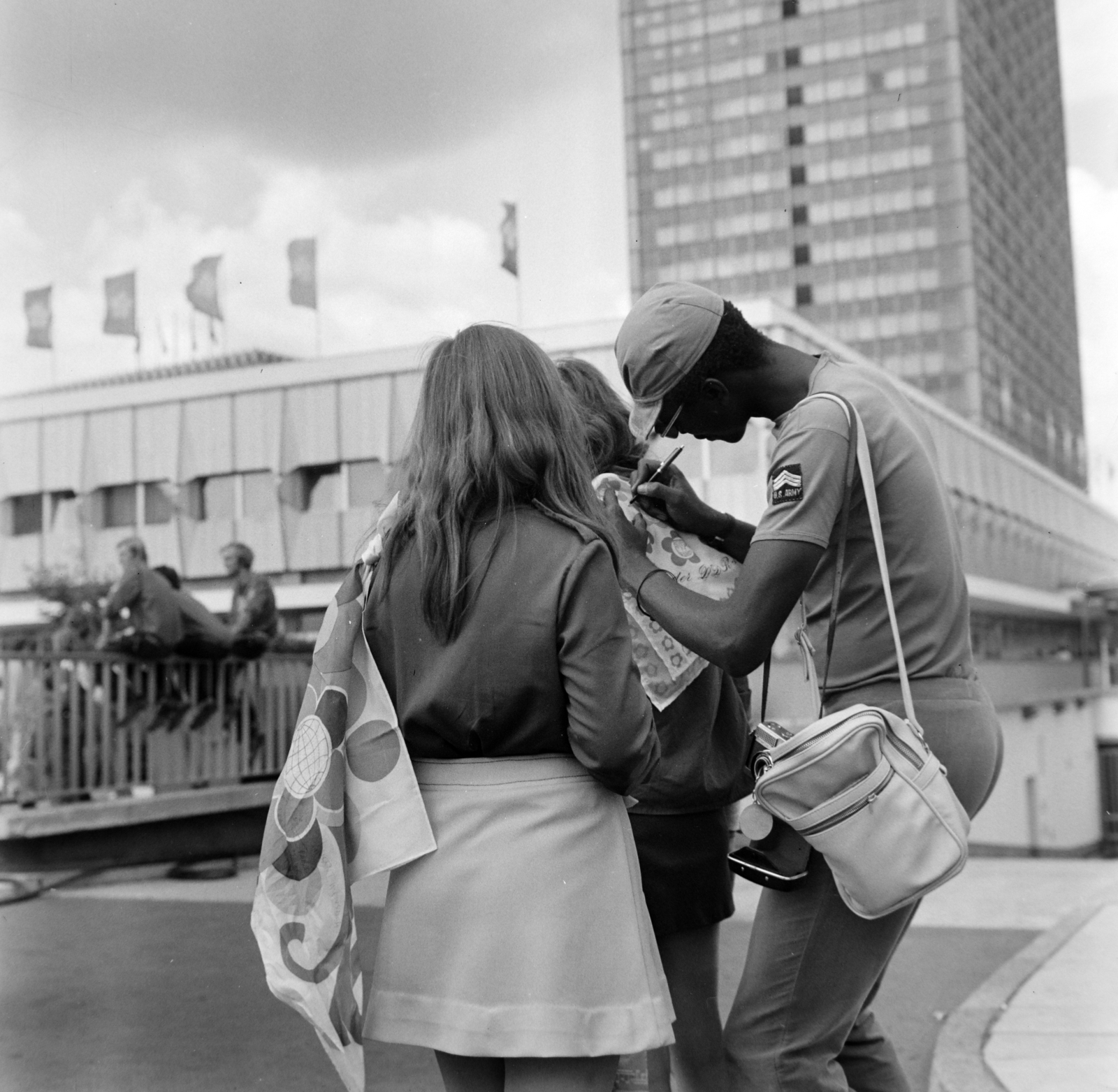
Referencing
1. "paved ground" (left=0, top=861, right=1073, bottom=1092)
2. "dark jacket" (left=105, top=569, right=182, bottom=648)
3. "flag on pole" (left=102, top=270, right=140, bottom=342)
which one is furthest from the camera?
"flag on pole" (left=102, top=270, right=140, bottom=342)

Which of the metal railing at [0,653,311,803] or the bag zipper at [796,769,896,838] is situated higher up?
the bag zipper at [796,769,896,838]

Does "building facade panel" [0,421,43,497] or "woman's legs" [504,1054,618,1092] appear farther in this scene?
"building facade panel" [0,421,43,497]

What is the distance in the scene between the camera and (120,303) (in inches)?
1467

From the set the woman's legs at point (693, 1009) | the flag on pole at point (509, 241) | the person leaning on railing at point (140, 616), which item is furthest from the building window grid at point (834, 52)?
the woman's legs at point (693, 1009)

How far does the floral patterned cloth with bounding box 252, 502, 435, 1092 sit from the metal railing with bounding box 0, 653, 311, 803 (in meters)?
7.51

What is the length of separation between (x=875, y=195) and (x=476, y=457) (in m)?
96.6

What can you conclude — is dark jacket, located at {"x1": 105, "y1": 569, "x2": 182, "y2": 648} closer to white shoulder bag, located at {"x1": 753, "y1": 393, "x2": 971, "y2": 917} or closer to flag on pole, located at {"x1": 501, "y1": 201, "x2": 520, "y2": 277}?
flag on pole, located at {"x1": 501, "y1": 201, "x2": 520, "y2": 277}

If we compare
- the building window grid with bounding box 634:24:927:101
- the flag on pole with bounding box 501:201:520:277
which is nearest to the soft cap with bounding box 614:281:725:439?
the flag on pole with bounding box 501:201:520:277

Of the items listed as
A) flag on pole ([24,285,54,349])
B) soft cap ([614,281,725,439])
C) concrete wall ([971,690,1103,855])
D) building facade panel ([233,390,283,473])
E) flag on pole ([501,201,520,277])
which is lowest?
concrete wall ([971,690,1103,855])

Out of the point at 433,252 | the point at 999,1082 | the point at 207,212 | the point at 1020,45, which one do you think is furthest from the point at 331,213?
the point at 999,1082

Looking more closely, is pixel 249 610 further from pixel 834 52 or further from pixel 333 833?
pixel 834 52

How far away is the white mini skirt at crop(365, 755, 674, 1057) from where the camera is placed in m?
2.00

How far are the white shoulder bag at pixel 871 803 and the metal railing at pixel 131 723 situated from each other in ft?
26.0

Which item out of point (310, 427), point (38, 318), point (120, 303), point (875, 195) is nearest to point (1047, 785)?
point (310, 427)
